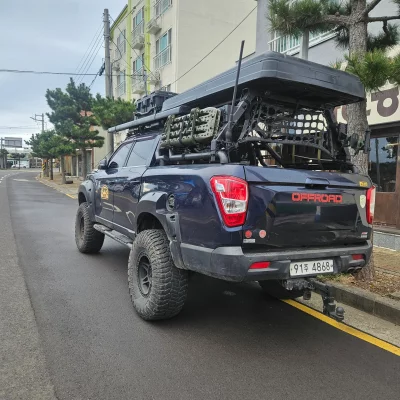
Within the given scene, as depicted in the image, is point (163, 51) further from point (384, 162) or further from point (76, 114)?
point (384, 162)

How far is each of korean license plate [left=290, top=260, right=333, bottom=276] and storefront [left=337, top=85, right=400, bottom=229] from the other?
522 centimetres

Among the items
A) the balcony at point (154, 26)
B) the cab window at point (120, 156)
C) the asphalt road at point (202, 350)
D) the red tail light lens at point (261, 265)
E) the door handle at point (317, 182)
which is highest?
the balcony at point (154, 26)

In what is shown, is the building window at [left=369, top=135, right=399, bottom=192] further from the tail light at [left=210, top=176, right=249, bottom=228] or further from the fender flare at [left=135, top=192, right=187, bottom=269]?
the tail light at [left=210, top=176, right=249, bottom=228]

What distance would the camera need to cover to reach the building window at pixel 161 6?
21.7m

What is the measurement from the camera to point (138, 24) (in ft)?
85.3

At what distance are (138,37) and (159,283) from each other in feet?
83.0

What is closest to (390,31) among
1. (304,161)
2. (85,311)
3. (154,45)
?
(304,161)

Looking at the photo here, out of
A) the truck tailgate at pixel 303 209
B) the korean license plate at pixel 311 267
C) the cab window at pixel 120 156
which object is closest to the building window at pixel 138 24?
the cab window at pixel 120 156

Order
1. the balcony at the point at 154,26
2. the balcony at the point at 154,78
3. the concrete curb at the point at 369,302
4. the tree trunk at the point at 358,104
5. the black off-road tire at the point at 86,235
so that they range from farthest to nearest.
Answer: the balcony at the point at 154,78 < the balcony at the point at 154,26 < the black off-road tire at the point at 86,235 < the tree trunk at the point at 358,104 < the concrete curb at the point at 369,302

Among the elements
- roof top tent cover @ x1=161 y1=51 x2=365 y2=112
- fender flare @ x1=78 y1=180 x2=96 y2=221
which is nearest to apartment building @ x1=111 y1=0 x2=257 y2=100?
fender flare @ x1=78 y1=180 x2=96 y2=221

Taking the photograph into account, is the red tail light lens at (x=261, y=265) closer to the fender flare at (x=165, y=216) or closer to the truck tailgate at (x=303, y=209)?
the truck tailgate at (x=303, y=209)

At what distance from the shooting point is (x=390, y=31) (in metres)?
5.50

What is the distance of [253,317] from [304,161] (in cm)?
199

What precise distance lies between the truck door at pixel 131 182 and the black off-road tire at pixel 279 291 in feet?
5.83
